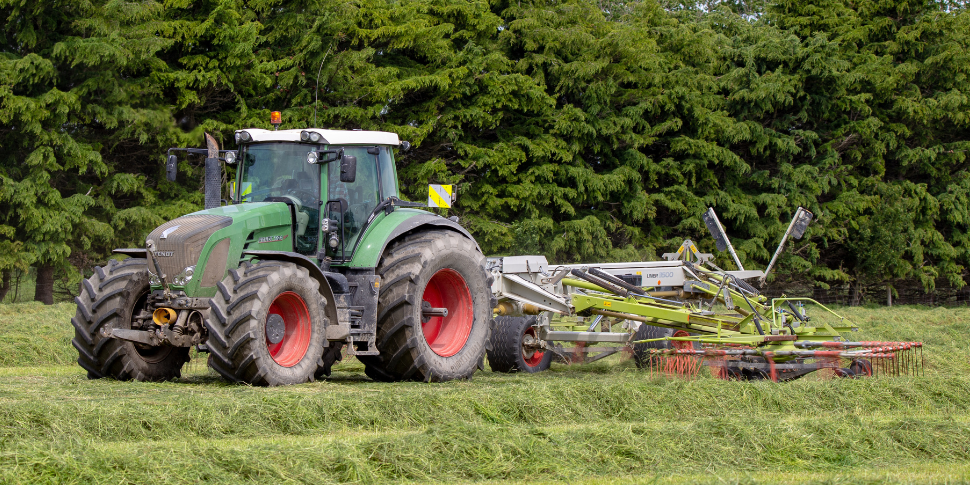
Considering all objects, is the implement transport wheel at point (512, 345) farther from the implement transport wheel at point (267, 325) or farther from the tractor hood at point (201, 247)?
the tractor hood at point (201, 247)

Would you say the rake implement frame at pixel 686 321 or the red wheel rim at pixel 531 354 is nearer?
the rake implement frame at pixel 686 321

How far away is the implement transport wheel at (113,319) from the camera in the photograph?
8.75 metres

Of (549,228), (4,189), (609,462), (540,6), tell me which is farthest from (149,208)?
(609,462)

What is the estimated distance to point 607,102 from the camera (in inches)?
1009

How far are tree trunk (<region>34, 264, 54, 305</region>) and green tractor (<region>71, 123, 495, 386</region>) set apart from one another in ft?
39.3

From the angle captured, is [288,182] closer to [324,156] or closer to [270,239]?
[324,156]

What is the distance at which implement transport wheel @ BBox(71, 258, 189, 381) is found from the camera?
28.7 feet

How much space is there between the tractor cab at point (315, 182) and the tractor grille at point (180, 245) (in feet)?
3.70

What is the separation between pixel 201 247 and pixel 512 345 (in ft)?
14.0

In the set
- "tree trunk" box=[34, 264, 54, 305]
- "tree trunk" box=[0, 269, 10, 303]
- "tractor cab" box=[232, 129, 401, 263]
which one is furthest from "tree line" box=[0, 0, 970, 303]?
"tractor cab" box=[232, 129, 401, 263]

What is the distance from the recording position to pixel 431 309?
988 centimetres

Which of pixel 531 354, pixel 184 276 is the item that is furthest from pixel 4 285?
pixel 184 276

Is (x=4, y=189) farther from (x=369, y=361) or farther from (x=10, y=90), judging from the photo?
(x=369, y=361)

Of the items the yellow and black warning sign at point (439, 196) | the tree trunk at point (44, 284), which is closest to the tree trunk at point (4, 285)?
the tree trunk at point (44, 284)
